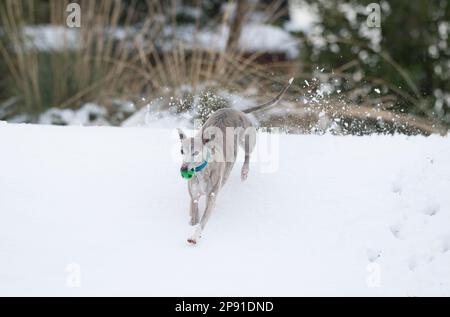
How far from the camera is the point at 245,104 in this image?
313 inches

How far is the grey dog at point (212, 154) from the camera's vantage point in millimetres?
4684

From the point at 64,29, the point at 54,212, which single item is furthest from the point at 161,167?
the point at 64,29

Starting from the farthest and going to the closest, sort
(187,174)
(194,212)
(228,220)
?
(228,220) < (194,212) < (187,174)

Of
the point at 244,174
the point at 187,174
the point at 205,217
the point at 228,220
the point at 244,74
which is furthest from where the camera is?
the point at 244,74

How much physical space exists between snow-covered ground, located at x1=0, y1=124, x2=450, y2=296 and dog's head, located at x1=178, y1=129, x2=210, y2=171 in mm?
609

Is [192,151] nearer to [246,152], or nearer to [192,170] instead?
[192,170]

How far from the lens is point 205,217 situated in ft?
16.1

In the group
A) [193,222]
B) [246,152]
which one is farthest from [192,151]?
[246,152]

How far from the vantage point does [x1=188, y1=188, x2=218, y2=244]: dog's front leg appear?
484cm

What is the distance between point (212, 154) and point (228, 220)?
55 centimetres

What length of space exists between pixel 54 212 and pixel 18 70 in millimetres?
5416

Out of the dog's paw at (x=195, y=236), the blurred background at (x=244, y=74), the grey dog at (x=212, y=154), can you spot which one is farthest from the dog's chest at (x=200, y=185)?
the blurred background at (x=244, y=74)

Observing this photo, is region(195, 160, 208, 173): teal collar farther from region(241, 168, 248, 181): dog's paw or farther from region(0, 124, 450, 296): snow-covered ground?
region(241, 168, 248, 181): dog's paw
